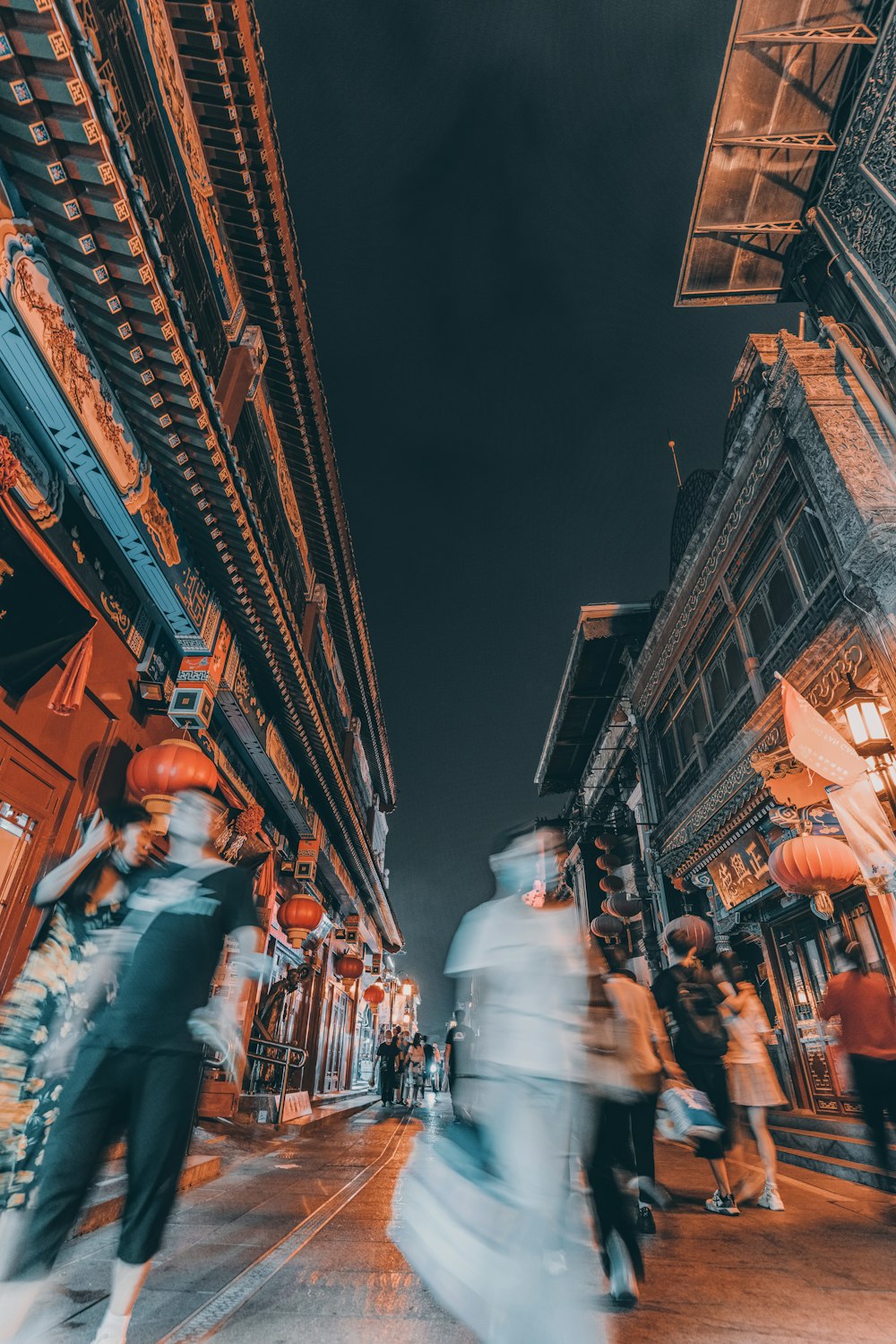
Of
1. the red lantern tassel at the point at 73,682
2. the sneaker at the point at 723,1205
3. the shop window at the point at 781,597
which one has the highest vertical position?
the shop window at the point at 781,597

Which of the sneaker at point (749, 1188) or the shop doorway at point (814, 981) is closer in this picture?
the sneaker at point (749, 1188)

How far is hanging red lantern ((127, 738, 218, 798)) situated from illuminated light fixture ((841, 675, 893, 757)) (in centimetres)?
600

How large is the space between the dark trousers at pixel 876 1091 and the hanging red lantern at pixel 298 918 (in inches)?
280

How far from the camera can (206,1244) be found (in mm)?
3146

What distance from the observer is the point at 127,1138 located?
1.90 meters

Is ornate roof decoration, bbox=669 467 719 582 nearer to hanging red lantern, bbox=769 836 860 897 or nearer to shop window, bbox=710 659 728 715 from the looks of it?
shop window, bbox=710 659 728 715

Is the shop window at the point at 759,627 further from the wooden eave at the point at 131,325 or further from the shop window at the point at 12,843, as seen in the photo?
the shop window at the point at 12,843

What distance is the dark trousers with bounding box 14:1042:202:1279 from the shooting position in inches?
71.2

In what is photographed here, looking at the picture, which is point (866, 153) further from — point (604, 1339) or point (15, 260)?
point (604, 1339)

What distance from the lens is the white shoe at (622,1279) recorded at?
2.55 m

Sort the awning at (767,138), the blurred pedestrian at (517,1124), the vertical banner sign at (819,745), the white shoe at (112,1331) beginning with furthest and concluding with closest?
the awning at (767,138)
the vertical banner sign at (819,745)
the blurred pedestrian at (517,1124)
the white shoe at (112,1331)

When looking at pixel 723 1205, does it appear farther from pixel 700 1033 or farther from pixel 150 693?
pixel 150 693

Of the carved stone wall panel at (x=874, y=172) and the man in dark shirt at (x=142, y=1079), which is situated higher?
the carved stone wall panel at (x=874, y=172)

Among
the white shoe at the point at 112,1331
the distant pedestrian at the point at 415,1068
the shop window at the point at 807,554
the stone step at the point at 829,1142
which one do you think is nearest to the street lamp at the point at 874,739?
the shop window at the point at 807,554
